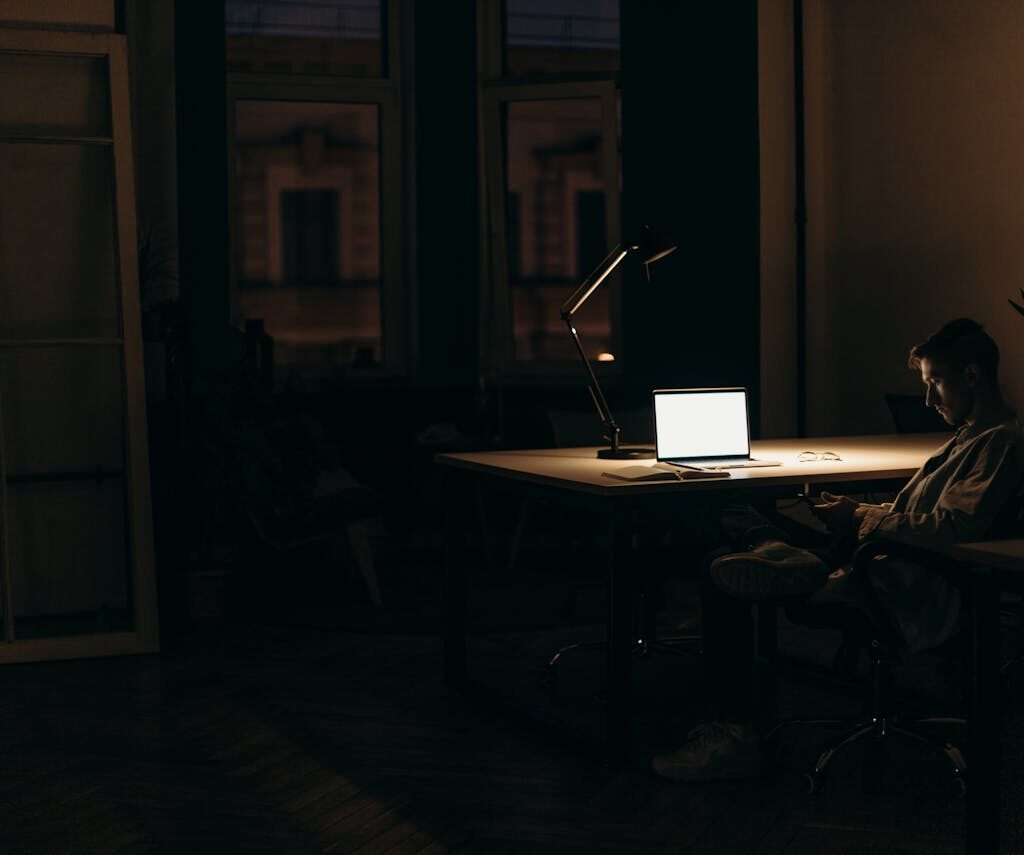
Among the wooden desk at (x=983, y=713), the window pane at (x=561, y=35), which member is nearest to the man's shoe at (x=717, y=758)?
the wooden desk at (x=983, y=713)

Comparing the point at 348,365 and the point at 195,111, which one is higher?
the point at 195,111

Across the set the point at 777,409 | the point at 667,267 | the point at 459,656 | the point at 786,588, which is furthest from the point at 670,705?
the point at 667,267

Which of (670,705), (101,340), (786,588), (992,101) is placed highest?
(992,101)

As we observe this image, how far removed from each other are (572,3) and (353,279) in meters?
2.04

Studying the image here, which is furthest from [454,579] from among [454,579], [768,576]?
[768,576]

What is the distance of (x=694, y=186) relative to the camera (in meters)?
7.49

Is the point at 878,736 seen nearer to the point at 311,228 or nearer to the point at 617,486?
the point at 617,486

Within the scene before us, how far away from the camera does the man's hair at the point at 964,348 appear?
11.6 feet

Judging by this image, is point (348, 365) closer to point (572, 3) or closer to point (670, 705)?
point (572, 3)

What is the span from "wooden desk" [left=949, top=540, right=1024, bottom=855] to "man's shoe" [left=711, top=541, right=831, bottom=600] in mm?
972

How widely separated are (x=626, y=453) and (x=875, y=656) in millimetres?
1240

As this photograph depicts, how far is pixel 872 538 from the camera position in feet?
11.2

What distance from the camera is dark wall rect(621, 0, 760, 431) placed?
7.21 metres

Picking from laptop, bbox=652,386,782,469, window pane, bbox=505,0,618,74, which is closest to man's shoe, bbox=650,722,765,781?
laptop, bbox=652,386,782,469
